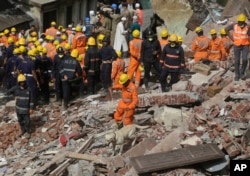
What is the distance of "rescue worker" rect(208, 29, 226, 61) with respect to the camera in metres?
17.1

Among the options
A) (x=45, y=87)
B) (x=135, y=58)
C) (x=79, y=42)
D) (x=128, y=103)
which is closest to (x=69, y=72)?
(x=45, y=87)

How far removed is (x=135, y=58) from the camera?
1595cm

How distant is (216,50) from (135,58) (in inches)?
108

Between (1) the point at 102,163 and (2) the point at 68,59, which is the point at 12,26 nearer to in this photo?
(2) the point at 68,59

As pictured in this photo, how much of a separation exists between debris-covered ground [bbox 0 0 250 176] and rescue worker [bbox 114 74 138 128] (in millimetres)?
469

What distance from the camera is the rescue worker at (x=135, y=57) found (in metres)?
15.9

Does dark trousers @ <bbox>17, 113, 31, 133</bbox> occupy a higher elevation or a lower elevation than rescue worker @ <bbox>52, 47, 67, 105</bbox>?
lower

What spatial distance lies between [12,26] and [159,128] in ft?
38.0

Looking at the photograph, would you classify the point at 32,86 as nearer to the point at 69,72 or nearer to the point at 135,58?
the point at 69,72

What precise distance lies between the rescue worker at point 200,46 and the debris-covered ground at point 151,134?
56cm

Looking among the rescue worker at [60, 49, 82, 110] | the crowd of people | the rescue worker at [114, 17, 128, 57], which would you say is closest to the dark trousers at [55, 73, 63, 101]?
the crowd of people

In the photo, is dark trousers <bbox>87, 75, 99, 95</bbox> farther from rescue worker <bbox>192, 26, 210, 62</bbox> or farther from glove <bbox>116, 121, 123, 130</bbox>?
glove <bbox>116, 121, 123, 130</bbox>

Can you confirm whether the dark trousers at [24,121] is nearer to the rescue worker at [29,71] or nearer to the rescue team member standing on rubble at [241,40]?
the rescue worker at [29,71]

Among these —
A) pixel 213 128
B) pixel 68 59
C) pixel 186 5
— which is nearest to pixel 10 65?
pixel 68 59
